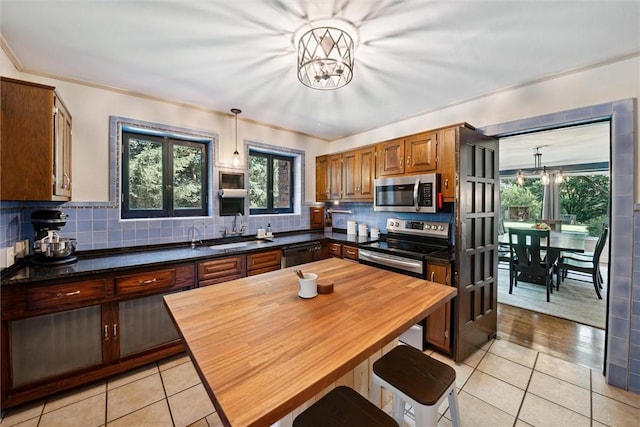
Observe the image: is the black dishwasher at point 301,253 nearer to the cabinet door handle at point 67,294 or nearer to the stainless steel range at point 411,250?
the stainless steel range at point 411,250

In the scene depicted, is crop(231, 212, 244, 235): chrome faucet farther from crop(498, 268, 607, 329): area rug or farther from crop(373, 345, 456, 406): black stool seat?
crop(498, 268, 607, 329): area rug

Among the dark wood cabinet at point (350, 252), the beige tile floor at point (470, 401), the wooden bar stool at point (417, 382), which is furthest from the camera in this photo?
the dark wood cabinet at point (350, 252)

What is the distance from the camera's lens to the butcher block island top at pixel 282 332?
0.70 m

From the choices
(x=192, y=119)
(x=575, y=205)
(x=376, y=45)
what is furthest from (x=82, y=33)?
(x=575, y=205)

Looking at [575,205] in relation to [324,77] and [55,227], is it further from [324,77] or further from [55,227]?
[55,227]

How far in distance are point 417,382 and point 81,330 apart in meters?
2.43

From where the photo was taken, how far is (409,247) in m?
2.96

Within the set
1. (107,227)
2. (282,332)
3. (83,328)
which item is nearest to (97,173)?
(107,227)

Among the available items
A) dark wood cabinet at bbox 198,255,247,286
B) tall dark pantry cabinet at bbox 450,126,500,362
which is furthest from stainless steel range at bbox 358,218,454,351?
dark wood cabinet at bbox 198,255,247,286

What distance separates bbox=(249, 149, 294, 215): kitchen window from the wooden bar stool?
287 centimetres

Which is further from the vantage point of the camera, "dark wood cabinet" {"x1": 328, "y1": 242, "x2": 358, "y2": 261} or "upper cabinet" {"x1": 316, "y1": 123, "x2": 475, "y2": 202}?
"dark wood cabinet" {"x1": 328, "y1": 242, "x2": 358, "y2": 261}

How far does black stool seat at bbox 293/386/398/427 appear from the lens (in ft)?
3.14

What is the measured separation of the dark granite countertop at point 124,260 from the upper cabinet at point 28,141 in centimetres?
55

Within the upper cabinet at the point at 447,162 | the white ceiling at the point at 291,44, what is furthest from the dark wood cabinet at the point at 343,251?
the white ceiling at the point at 291,44
